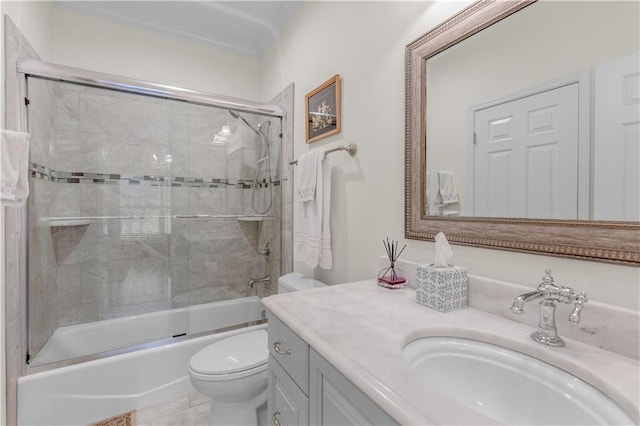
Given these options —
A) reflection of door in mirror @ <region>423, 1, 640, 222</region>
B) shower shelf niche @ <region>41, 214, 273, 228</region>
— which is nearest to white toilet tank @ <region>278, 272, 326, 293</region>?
shower shelf niche @ <region>41, 214, 273, 228</region>

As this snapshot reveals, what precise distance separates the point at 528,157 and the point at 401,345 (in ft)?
2.09

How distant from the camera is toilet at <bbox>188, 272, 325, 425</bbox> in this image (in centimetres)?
130

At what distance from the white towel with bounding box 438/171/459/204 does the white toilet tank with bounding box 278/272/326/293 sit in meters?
0.90

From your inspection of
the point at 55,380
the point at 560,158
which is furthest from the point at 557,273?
the point at 55,380

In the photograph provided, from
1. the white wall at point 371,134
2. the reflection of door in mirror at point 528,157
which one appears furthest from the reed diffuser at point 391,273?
the reflection of door in mirror at point 528,157

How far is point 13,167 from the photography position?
127cm

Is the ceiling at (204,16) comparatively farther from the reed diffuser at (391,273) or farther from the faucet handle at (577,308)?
the faucet handle at (577,308)

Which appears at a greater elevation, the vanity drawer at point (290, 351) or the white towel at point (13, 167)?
the white towel at point (13, 167)

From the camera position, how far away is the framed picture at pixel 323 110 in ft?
5.34

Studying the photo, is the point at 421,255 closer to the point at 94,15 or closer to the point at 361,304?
the point at 361,304

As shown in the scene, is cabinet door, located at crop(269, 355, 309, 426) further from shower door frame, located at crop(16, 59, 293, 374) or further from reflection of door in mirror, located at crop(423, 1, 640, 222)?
shower door frame, located at crop(16, 59, 293, 374)

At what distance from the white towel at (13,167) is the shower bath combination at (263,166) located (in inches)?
51.7

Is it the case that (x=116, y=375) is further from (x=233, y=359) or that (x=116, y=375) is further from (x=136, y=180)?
(x=136, y=180)

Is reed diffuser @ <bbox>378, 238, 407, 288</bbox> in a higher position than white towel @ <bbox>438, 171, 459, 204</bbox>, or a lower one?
lower
